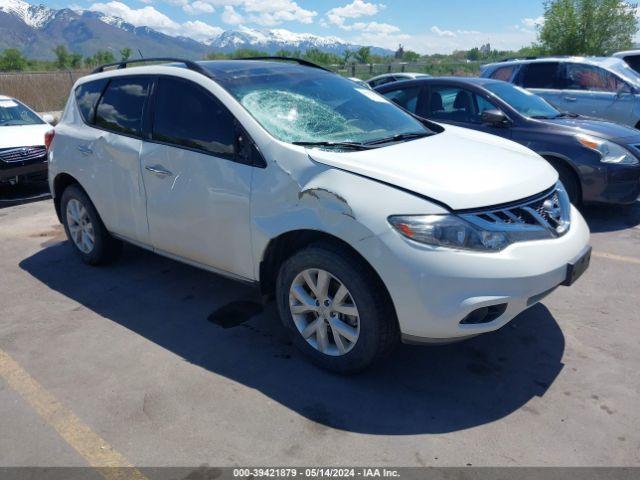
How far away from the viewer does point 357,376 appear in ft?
10.4

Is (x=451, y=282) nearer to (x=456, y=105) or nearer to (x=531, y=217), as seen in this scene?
(x=531, y=217)

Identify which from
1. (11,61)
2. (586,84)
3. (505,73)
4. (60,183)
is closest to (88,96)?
(60,183)

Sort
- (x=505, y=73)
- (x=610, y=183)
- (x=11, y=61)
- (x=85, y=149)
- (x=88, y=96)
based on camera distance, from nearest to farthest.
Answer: (x=85, y=149)
(x=88, y=96)
(x=610, y=183)
(x=505, y=73)
(x=11, y=61)

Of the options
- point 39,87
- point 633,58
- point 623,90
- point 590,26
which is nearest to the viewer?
point 623,90

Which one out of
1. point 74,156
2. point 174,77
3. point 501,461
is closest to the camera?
point 501,461

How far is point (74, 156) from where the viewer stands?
4691 mm

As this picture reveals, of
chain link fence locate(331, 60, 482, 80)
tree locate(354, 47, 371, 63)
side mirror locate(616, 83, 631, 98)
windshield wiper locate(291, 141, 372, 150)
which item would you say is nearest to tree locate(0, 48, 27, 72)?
chain link fence locate(331, 60, 482, 80)

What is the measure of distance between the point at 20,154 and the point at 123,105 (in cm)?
427

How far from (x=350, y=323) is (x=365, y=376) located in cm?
35

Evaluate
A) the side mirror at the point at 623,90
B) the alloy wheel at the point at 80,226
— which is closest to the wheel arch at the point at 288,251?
the alloy wheel at the point at 80,226

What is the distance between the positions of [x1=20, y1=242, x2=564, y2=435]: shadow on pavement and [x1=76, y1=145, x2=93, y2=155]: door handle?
112 cm

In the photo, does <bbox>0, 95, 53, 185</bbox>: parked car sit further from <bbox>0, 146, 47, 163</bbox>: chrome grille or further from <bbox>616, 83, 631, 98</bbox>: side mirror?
<bbox>616, 83, 631, 98</bbox>: side mirror

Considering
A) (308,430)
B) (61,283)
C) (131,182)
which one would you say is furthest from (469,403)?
(61,283)

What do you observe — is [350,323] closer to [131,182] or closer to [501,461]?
→ [501,461]
